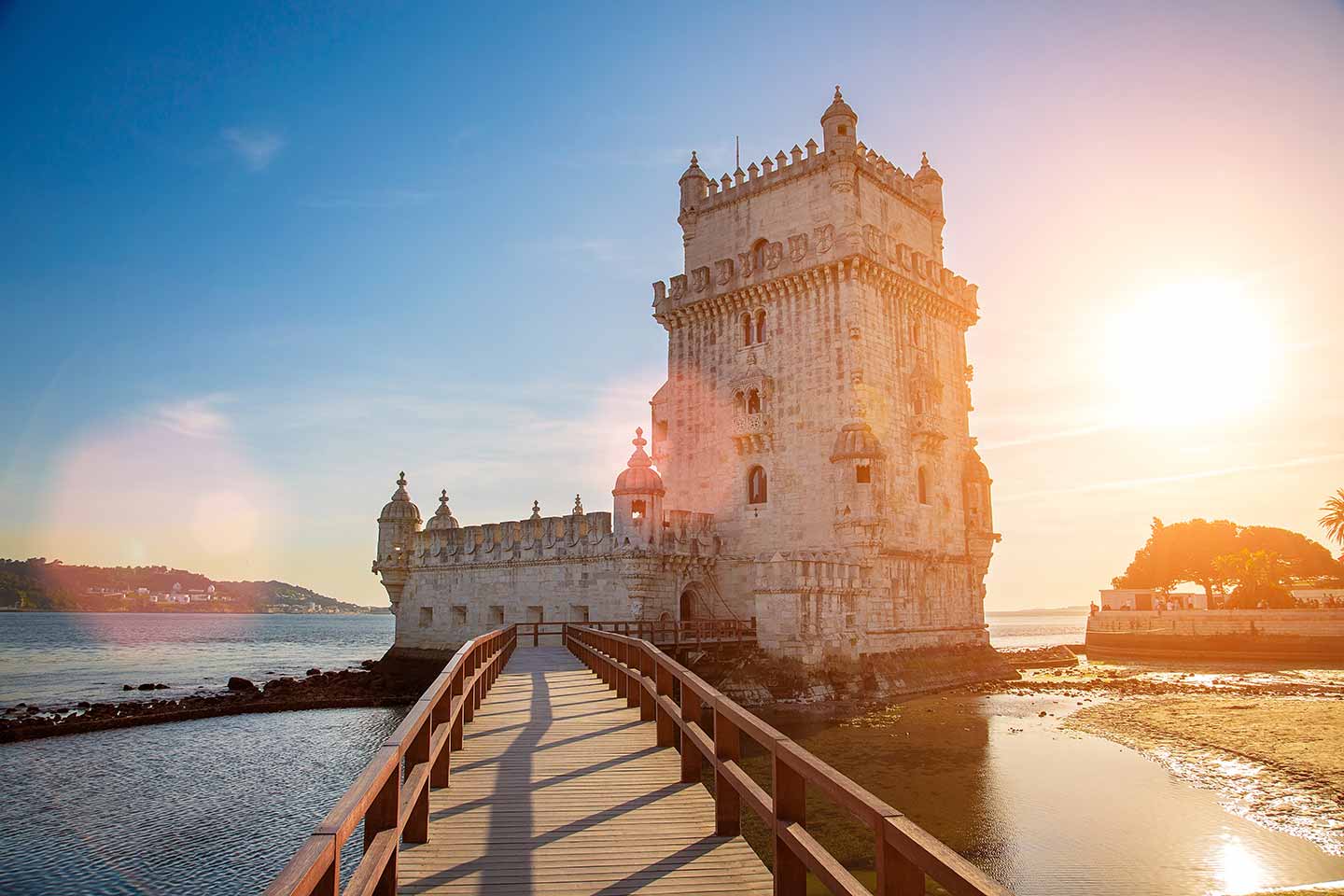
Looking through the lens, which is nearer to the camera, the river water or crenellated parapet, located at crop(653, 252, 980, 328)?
the river water

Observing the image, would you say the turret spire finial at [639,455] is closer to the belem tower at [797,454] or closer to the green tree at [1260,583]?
the belem tower at [797,454]

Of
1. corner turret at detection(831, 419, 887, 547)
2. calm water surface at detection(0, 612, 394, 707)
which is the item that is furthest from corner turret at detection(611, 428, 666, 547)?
calm water surface at detection(0, 612, 394, 707)

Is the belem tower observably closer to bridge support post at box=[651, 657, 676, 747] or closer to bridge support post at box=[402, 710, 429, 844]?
bridge support post at box=[651, 657, 676, 747]

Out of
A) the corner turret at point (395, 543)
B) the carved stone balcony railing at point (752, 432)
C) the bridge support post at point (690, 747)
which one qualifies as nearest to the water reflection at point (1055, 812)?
the bridge support post at point (690, 747)

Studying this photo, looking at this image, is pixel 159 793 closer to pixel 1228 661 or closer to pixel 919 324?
pixel 919 324

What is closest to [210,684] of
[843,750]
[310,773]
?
[310,773]

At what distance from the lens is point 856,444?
31.6m

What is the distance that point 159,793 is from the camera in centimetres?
2044

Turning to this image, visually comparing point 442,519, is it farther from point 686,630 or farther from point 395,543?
point 686,630

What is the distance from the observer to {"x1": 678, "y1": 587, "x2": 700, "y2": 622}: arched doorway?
3394cm

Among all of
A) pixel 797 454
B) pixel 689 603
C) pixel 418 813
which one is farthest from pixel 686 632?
pixel 418 813

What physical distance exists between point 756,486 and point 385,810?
1193 inches

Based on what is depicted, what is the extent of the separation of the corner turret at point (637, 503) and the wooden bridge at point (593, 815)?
19.6m

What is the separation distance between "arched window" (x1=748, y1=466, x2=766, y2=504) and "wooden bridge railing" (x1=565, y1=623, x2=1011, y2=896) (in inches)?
963
